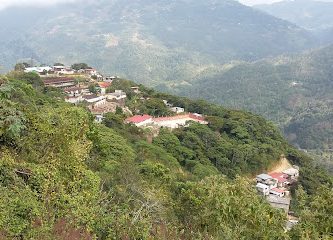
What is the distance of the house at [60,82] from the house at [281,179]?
19.9m

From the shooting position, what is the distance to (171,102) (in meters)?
39.2

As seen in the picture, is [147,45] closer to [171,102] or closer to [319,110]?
[319,110]

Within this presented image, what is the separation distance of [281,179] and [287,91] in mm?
78891

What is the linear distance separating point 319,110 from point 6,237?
85.2 meters

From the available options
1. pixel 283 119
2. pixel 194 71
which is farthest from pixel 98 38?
pixel 283 119

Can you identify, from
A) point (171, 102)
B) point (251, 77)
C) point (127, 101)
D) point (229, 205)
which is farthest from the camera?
point (251, 77)

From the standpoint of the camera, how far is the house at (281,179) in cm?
2891

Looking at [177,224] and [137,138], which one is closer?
[177,224]

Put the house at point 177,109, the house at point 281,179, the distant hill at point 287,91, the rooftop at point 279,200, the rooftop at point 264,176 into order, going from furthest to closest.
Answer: the distant hill at point 287,91, the house at point 177,109, the house at point 281,179, the rooftop at point 264,176, the rooftop at point 279,200

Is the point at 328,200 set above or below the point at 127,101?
above

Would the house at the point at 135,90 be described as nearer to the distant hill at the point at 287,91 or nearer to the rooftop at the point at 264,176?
the rooftop at the point at 264,176

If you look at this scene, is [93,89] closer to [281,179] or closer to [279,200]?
[281,179]

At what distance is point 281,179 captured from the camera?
95.8ft

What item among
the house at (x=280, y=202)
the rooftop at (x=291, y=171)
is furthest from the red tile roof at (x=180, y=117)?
the house at (x=280, y=202)
